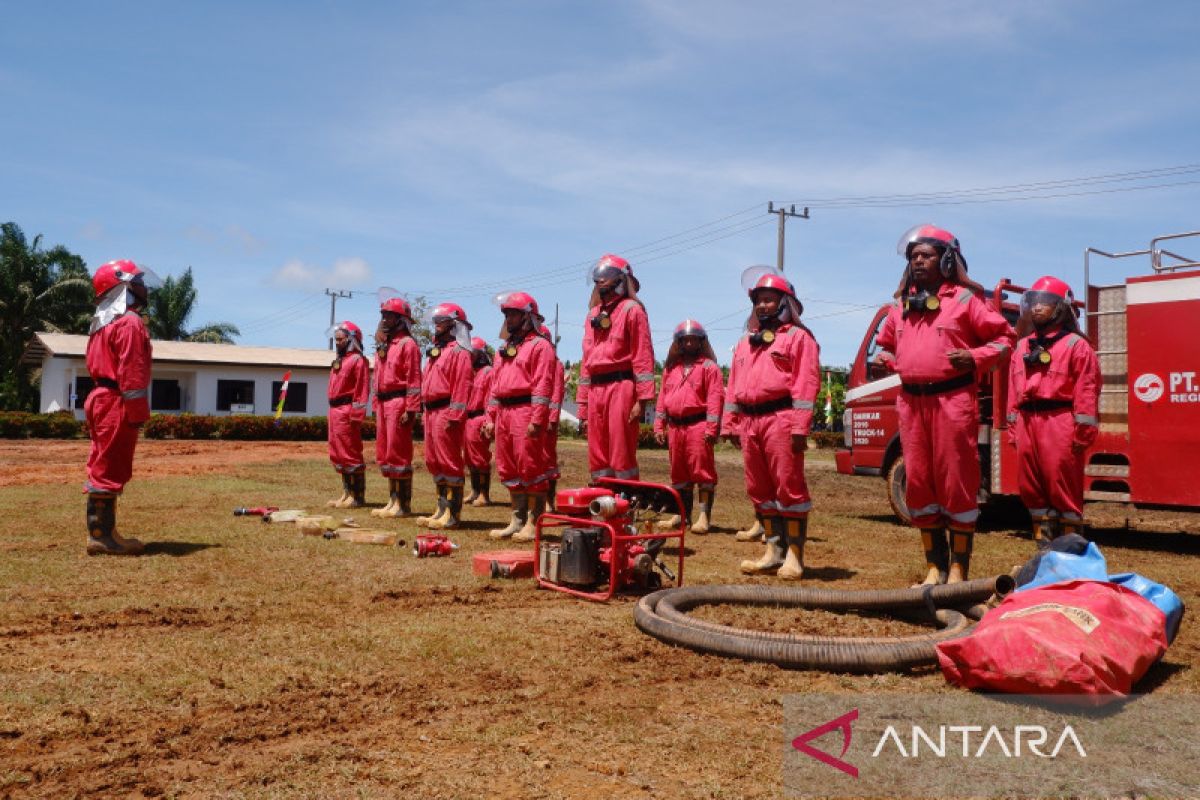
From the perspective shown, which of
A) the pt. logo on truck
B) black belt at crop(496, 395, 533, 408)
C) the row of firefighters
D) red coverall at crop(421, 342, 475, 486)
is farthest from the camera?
red coverall at crop(421, 342, 475, 486)

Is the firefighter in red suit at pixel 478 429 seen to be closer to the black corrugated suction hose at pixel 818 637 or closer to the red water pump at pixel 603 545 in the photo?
the red water pump at pixel 603 545

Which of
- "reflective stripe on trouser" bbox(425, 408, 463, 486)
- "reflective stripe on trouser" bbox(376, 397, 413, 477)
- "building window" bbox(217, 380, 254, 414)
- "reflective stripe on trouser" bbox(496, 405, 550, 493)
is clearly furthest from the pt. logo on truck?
"building window" bbox(217, 380, 254, 414)

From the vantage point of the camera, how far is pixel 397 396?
10609mm

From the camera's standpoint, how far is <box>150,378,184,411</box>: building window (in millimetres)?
41844

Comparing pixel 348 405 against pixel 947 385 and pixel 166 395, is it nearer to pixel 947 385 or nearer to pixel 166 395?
pixel 947 385

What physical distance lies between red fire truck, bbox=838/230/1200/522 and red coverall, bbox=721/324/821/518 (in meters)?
3.04

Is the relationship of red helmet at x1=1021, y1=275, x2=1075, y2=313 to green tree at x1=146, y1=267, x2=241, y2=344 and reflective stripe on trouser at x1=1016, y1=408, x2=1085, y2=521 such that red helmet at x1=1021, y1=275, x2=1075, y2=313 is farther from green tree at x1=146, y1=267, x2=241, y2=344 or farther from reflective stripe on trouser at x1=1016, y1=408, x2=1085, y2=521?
green tree at x1=146, y1=267, x2=241, y2=344

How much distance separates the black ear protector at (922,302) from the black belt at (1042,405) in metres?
1.42

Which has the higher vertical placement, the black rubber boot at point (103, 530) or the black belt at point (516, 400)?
the black belt at point (516, 400)

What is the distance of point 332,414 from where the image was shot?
37.1 feet

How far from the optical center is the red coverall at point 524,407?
8.42m

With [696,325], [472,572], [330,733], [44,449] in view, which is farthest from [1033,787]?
[44,449]

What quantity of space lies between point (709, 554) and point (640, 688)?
15.0ft

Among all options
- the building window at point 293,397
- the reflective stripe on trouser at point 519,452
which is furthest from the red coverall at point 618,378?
the building window at point 293,397
